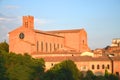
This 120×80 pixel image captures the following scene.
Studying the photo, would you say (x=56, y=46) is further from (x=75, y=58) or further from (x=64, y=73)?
(x=64, y=73)

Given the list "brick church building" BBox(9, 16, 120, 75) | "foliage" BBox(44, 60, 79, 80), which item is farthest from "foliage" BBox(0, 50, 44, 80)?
"brick church building" BBox(9, 16, 120, 75)

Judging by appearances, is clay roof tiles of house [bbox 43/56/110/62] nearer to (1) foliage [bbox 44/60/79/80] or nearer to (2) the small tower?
(1) foliage [bbox 44/60/79/80]

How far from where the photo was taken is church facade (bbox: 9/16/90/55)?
46312 millimetres

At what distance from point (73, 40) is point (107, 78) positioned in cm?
1715

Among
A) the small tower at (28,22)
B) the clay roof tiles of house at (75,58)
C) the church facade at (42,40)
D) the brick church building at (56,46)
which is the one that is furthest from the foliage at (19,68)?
the small tower at (28,22)

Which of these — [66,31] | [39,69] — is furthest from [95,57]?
[66,31]

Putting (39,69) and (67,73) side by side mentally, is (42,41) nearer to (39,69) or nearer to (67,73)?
(39,69)

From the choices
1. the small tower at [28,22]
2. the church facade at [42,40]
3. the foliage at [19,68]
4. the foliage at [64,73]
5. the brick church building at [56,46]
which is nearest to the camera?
the foliage at [64,73]

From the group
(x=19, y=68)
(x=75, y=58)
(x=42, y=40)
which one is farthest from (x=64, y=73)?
(x=42, y=40)

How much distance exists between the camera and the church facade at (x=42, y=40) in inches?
1823

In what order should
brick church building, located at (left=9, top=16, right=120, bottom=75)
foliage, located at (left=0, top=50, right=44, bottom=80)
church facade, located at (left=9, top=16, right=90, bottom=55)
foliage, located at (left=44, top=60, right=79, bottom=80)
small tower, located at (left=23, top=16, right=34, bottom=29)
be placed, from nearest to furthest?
foliage, located at (left=44, top=60, right=79, bottom=80) < foliage, located at (left=0, top=50, right=44, bottom=80) < brick church building, located at (left=9, top=16, right=120, bottom=75) < church facade, located at (left=9, top=16, right=90, bottom=55) < small tower, located at (left=23, top=16, right=34, bottom=29)

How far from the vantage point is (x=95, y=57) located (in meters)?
42.5

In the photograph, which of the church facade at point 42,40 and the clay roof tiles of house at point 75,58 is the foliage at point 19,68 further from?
the church facade at point 42,40

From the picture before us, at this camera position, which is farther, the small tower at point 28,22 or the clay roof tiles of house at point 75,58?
the small tower at point 28,22
